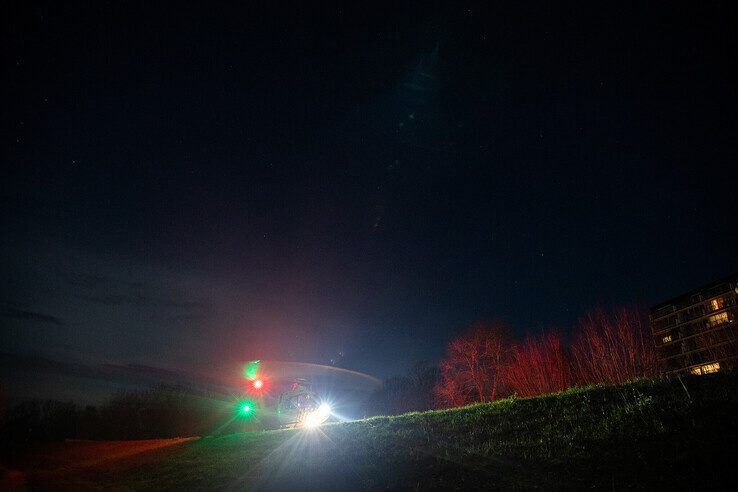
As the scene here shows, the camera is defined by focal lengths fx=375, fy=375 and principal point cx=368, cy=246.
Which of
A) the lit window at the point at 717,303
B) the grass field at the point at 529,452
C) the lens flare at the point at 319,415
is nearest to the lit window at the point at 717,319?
the lit window at the point at 717,303

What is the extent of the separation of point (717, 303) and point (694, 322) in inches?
286

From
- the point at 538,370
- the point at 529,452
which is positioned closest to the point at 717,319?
the point at 538,370

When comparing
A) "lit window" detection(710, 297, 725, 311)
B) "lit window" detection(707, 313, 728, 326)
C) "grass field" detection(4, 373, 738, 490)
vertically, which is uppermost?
"lit window" detection(710, 297, 725, 311)

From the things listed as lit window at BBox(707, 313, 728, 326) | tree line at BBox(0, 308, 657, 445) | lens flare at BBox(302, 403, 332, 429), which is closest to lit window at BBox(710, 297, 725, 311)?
lit window at BBox(707, 313, 728, 326)

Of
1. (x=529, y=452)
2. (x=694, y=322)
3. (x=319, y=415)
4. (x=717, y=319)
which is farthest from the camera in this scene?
(x=694, y=322)

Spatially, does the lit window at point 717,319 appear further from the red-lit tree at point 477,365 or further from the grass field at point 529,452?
the grass field at point 529,452

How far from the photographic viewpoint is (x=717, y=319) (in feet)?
266

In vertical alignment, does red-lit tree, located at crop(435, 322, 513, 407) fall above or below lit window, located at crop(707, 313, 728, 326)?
below

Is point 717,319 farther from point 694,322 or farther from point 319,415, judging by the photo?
point 319,415

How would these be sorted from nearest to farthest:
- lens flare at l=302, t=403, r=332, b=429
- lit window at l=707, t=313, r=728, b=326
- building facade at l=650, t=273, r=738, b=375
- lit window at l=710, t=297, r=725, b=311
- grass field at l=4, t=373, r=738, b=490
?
grass field at l=4, t=373, r=738, b=490, lens flare at l=302, t=403, r=332, b=429, building facade at l=650, t=273, r=738, b=375, lit window at l=707, t=313, r=728, b=326, lit window at l=710, t=297, r=725, b=311

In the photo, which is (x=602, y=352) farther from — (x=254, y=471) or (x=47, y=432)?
(x=47, y=432)

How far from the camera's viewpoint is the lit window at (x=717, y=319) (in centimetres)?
7834

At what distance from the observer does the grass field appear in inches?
211

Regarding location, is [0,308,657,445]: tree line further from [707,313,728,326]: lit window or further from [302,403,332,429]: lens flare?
[707,313,728,326]: lit window
